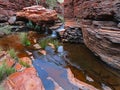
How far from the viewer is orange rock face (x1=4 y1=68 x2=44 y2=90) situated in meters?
3.85

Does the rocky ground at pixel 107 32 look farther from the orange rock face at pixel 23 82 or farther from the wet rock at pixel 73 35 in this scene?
the orange rock face at pixel 23 82

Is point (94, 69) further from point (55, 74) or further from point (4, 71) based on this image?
point (4, 71)

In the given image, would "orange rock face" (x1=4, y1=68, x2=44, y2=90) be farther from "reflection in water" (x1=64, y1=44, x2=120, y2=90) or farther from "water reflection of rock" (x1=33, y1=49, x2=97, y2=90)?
"reflection in water" (x1=64, y1=44, x2=120, y2=90)

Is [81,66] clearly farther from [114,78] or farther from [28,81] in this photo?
[28,81]

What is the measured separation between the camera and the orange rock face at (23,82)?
385 centimetres

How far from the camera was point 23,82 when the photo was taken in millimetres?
4082

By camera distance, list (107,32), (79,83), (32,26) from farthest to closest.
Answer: (32,26) < (107,32) < (79,83)

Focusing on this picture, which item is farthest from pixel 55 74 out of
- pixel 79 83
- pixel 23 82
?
pixel 23 82

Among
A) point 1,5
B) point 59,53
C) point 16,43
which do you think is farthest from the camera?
point 1,5

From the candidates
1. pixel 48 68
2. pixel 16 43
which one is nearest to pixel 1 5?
Answer: pixel 16 43

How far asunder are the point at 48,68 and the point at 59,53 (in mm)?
1663

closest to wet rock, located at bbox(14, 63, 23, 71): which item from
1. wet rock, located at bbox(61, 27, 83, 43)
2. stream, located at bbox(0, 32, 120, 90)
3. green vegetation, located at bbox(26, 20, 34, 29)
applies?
stream, located at bbox(0, 32, 120, 90)

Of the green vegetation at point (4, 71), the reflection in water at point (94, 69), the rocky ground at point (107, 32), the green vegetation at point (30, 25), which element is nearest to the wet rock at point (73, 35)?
the reflection in water at point (94, 69)

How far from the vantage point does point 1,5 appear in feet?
48.9
